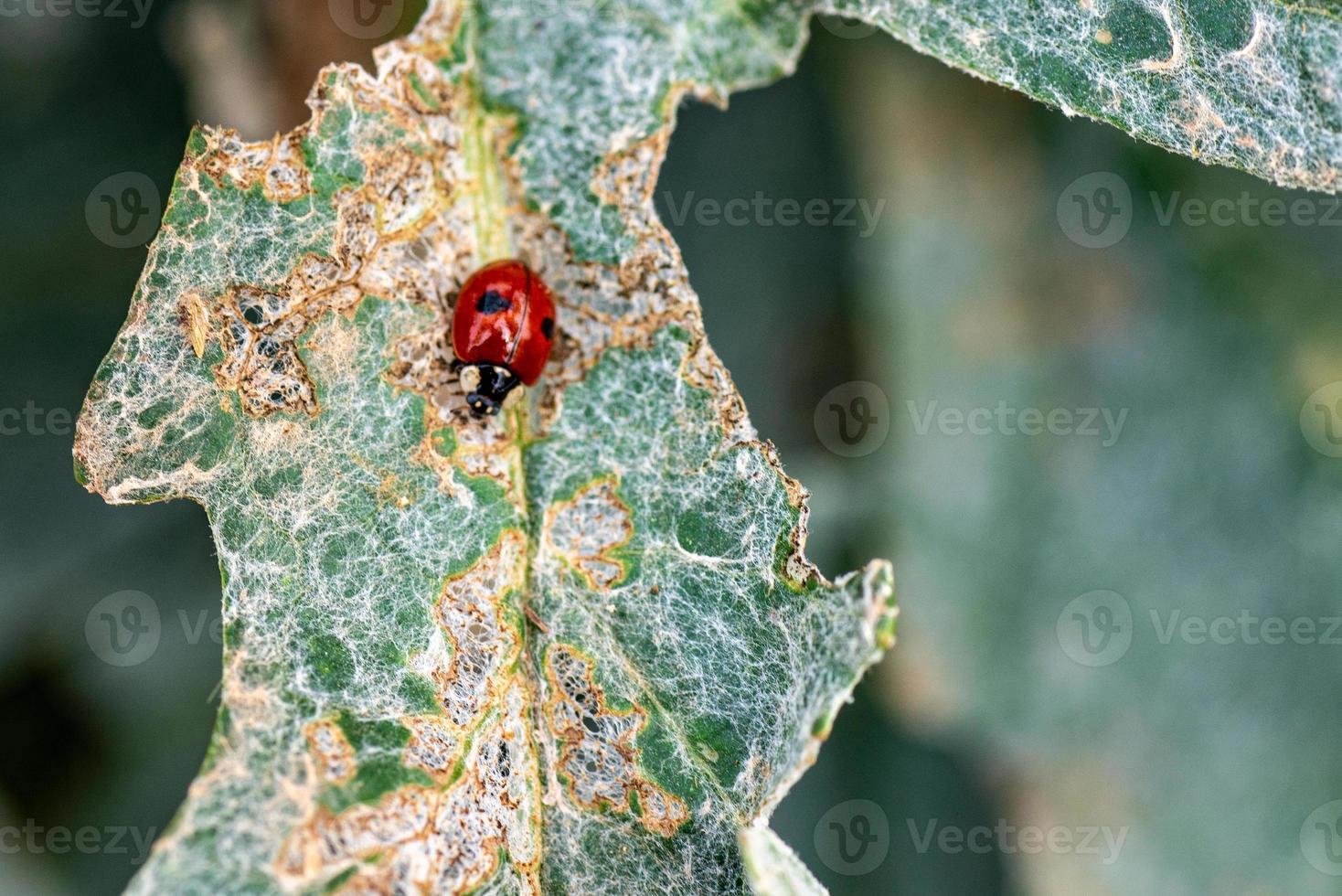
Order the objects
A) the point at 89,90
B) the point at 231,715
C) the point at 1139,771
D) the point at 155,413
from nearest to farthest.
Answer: the point at 231,715 < the point at 155,413 < the point at 89,90 < the point at 1139,771

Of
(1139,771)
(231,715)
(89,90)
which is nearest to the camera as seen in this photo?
(231,715)

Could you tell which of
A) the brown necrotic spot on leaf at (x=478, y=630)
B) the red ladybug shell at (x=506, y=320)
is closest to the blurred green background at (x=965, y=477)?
the red ladybug shell at (x=506, y=320)

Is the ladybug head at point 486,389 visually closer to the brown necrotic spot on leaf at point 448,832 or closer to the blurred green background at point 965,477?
the brown necrotic spot on leaf at point 448,832

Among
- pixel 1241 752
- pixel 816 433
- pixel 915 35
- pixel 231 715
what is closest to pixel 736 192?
pixel 816 433

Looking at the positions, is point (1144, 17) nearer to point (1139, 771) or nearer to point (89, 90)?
point (1139, 771)

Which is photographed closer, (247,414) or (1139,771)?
(247,414)

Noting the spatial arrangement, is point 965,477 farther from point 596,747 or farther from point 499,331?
point 499,331

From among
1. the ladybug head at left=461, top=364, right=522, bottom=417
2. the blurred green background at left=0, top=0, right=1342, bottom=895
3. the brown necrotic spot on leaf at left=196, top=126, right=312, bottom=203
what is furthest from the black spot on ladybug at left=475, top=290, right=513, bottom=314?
the blurred green background at left=0, top=0, right=1342, bottom=895

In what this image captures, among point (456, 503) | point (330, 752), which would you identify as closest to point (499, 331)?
point (456, 503)
